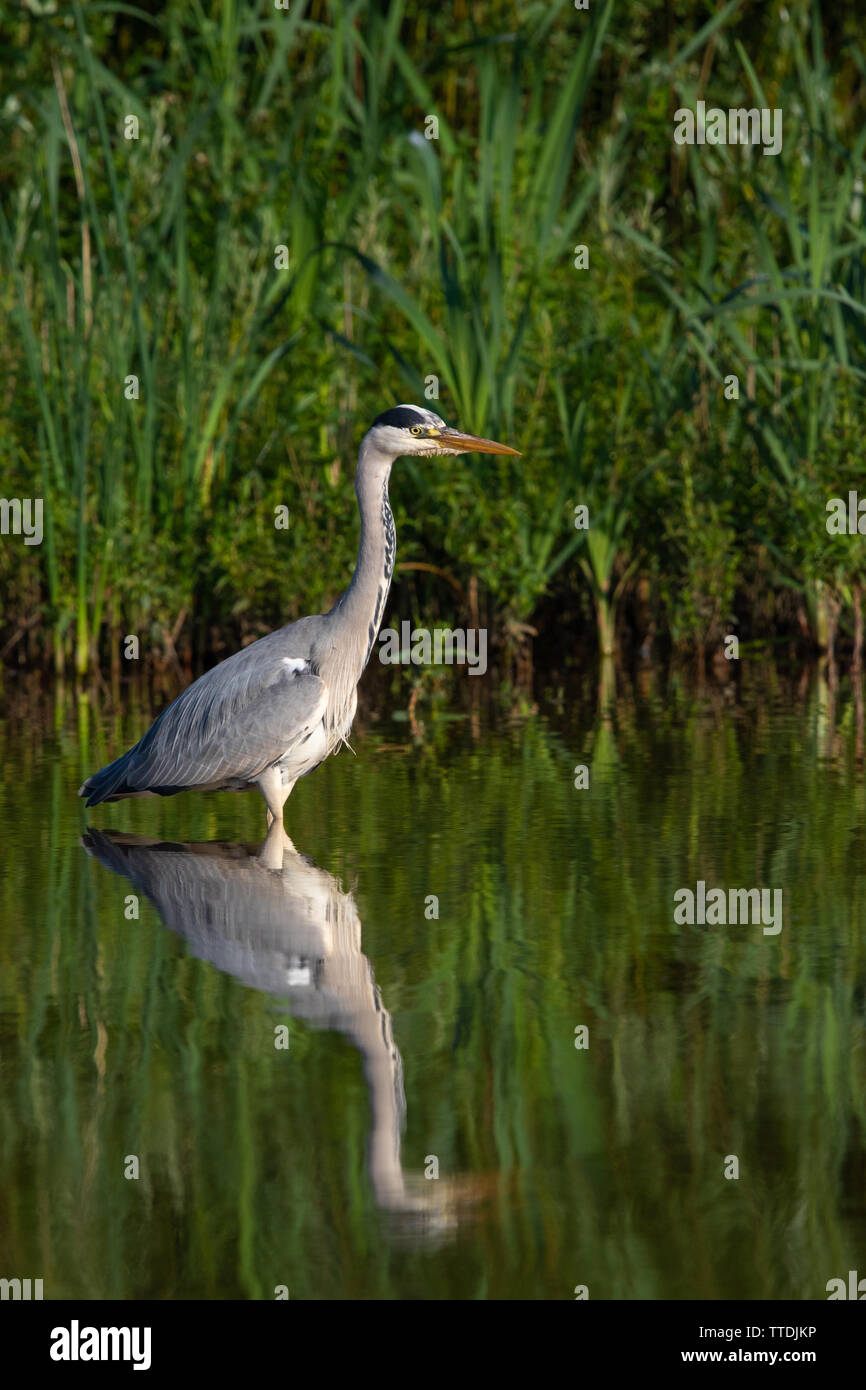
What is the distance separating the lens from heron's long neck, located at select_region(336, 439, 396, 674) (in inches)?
253

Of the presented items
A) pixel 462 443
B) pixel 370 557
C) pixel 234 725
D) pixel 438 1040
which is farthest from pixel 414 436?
pixel 438 1040

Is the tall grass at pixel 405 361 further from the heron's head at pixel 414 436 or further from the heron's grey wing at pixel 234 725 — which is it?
the heron's grey wing at pixel 234 725

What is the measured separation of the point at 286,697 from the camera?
20.2 ft

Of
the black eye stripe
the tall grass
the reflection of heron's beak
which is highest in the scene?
the tall grass

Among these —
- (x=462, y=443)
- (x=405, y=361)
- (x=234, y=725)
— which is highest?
(x=405, y=361)

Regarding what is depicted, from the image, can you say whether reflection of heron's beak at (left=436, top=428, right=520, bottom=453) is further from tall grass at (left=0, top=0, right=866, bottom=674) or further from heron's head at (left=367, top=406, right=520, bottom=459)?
tall grass at (left=0, top=0, right=866, bottom=674)

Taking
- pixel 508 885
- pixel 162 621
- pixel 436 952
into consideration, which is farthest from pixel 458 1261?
pixel 162 621

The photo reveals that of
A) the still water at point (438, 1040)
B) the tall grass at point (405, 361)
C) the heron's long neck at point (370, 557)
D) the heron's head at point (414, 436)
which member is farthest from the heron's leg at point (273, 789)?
the tall grass at point (405, 361)

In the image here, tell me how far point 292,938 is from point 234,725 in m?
1.40

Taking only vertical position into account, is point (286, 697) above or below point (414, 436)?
below

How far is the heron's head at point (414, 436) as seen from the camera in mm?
6520

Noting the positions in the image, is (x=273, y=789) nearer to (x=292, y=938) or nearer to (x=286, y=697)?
(x=286, y=697)

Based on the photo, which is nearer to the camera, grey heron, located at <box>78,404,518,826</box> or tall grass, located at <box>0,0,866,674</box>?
grey heron, located at <box>78,404,518,826</box>

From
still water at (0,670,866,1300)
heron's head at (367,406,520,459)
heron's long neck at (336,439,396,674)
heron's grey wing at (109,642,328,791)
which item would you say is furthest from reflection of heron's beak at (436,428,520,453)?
still water at (0,670,866,1300)
